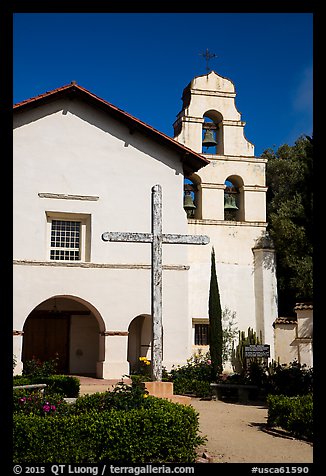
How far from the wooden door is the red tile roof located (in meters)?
7.57

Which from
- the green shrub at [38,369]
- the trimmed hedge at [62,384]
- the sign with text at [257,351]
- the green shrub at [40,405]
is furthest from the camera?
the green shrub at [38,369]

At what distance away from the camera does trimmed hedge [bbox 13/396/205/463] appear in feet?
25.4

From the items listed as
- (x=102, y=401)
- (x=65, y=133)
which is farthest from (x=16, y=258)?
(x=102, y=401)

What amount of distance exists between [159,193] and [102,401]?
4223 millimetres

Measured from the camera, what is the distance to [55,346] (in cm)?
2152

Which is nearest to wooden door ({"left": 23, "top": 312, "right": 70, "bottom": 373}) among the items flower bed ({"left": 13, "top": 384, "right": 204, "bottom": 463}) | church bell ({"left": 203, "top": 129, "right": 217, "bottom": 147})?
church bell ({"left": 203, "top": 129, "right": 217, "bottom": 147})

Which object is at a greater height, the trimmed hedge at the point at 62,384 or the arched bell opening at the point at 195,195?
the arched bell opening at the point at 195,195

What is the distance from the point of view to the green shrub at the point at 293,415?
9562 mm

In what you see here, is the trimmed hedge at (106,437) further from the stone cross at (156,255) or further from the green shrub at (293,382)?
the green shrub at (293,382)

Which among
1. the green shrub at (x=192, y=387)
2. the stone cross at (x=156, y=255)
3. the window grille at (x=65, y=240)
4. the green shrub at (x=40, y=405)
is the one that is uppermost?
the window grille at (x=65, y=240)

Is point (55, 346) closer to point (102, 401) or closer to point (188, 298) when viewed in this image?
point (188, 298)

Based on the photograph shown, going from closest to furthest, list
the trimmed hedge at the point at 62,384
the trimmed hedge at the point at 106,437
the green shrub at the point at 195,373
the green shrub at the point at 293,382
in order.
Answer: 1. the trimmed hedge at the point at 106,437
2. the green shrub at the point at 293,382
3. the trimmed hedge at the point at 62,384
4. the green shrub at the point at 195,373

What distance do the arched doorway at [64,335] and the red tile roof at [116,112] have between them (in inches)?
271

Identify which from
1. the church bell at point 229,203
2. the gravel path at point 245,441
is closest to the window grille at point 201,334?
the church bell at point 229,203
